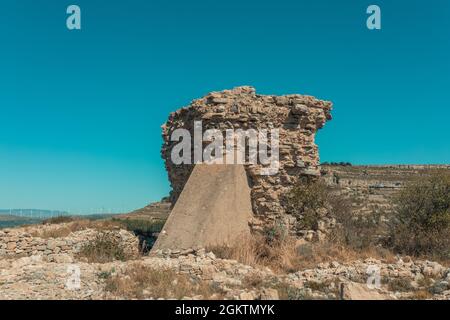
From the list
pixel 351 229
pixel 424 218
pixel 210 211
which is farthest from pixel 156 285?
pixel 424 218

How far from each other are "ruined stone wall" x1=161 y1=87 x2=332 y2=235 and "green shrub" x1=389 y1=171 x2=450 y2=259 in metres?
2.68

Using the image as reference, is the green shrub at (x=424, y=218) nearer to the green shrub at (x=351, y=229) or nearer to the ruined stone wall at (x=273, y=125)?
the green shrub at (x=351, y=229)

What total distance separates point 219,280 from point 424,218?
6980 mm

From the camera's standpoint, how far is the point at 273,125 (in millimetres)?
10758

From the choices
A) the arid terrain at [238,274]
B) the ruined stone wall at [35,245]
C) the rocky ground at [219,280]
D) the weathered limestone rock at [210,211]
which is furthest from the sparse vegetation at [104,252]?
the rocky ground at [219,280]

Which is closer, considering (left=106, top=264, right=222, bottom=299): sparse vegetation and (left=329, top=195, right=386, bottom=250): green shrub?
(left=106, top=264, right=222, bottom=299): sparse vegetation

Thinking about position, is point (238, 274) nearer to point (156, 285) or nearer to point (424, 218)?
point (156, 285)

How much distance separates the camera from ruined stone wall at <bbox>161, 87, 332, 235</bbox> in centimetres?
1048

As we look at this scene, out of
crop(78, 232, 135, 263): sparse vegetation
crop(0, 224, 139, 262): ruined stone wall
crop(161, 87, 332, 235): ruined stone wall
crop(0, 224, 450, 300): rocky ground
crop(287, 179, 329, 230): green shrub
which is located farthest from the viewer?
crop(0, 224, 139, 262): ruined stone wall

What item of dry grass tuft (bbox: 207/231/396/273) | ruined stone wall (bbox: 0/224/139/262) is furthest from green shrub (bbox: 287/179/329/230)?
ruined stone wall (bbox: 0/224/139/262)

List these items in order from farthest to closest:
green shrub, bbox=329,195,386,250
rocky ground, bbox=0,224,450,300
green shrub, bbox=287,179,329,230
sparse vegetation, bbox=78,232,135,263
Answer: green shrub, bbox=287,179,329,230 → green shrub, bbox=329,195,386,250 → sparse vegetation, bbox=78,232,135,263 → rocky ground, bbox=0,224,450,300

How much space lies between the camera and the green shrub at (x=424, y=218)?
9.92m

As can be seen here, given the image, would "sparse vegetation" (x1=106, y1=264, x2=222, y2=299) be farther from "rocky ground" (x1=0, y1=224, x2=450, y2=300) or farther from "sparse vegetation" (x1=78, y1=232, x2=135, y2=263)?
"sparse vegetation" (x1=78, y1=232, x2=135, y2=263)

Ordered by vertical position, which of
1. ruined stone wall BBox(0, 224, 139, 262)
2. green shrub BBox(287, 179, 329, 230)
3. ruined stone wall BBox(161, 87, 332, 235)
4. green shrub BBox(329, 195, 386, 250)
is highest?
ruined stone wall BBox(161, 87, 332, 235)
